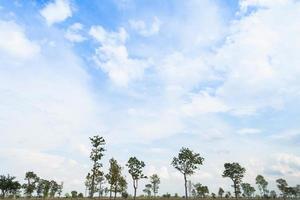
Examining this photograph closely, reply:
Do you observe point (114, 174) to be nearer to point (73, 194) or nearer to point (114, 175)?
point (114, 175)

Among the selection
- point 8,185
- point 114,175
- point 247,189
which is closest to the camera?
point 114,175

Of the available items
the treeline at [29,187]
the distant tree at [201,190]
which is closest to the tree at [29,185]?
the treeline at [29,187]

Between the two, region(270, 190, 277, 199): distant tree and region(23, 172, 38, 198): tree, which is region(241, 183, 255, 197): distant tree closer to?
region(270, 190, 277, 199): distant tree

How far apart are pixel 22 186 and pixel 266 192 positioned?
108 meters

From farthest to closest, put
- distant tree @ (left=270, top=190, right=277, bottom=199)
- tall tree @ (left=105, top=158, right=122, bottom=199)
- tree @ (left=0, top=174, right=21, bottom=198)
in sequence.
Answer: distant tree @ (left=270, top=190, right=277, bottom=199) → tree @ (left=0, top=174, right=21, bottom=198) → tall tree @ (left=105, top=158, right=122, bottom=199)

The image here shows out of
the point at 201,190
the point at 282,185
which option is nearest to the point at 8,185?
the point at 201,190

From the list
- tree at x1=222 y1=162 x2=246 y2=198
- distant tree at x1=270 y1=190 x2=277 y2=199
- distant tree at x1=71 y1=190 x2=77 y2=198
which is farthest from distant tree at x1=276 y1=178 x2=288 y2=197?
distant tree at x1=71 y1=190 x2=77 y2=198

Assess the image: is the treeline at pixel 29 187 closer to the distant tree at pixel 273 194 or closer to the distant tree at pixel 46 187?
the distant tree at pixel 46 187

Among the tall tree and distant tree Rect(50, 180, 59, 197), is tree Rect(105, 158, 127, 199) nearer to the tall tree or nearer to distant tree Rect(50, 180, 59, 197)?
the tall tree

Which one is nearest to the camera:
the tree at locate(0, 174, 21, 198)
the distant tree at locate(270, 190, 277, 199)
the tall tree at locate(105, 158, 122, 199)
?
the tall tree at locate(105, 158, 122, 199)

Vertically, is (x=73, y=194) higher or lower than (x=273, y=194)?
higher

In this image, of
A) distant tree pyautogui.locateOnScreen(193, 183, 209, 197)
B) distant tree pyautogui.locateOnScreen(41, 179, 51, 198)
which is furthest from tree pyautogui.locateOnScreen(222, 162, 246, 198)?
distant tree pyautogui.locateOnScreen(41, 179, 51, 198)

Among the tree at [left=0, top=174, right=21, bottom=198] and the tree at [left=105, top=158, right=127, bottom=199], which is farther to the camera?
the tree at [left=0, top=174, right=21, bottom=198]

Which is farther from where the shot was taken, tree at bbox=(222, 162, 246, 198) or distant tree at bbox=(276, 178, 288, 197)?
distant tree at bbox=(276, 178, 288, 197)
